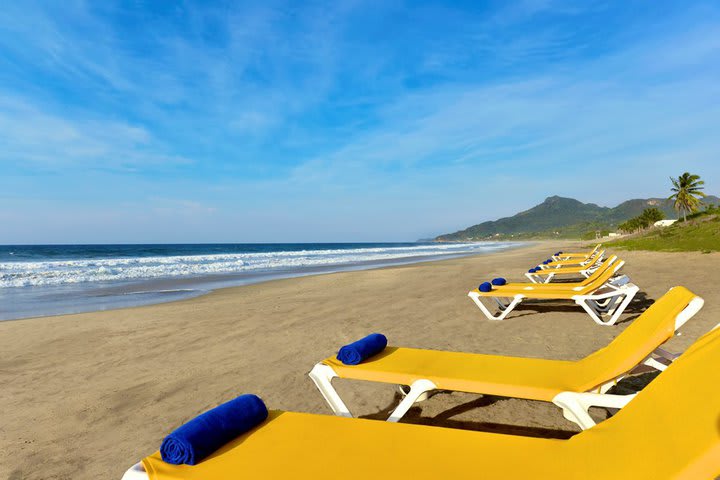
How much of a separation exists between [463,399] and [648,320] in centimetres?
159

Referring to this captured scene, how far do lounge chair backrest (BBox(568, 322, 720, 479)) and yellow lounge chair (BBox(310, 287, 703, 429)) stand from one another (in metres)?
0.40

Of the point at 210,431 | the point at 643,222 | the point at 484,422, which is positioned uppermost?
the point at 643,222

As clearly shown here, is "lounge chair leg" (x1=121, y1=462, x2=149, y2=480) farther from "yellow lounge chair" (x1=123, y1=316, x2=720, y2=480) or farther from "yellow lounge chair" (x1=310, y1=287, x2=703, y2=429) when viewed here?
"yellow lounge chair" (x1=310, y1=287, x2=703, y2=429)

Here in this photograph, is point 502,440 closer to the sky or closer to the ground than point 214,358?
closer to the sky

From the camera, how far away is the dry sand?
306 centimetres

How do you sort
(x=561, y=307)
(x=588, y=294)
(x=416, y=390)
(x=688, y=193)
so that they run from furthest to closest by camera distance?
(x=688, y=193)
(x=561, y=307)
(x=588, y=294)
(x=416, y=390)

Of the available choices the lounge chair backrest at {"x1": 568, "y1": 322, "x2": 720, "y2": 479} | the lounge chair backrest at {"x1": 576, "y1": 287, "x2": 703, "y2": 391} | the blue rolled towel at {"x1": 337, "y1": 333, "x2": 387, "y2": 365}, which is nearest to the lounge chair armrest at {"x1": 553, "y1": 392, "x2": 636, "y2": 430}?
the lounge chair backrest at {"x1": 576, "y1": 287, "x2": 703, "y2": 391}

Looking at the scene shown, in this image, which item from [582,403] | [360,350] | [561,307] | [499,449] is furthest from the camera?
[561,307]

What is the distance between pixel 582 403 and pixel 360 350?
146 centimetres

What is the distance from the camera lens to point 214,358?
4922 millimetres

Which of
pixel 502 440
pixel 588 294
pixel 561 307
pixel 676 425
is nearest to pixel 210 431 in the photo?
pixel 502 440

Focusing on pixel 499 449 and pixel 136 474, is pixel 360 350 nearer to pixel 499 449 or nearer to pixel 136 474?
pixel 499 449

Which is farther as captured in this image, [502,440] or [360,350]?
[360,350]

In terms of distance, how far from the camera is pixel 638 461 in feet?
5.17
